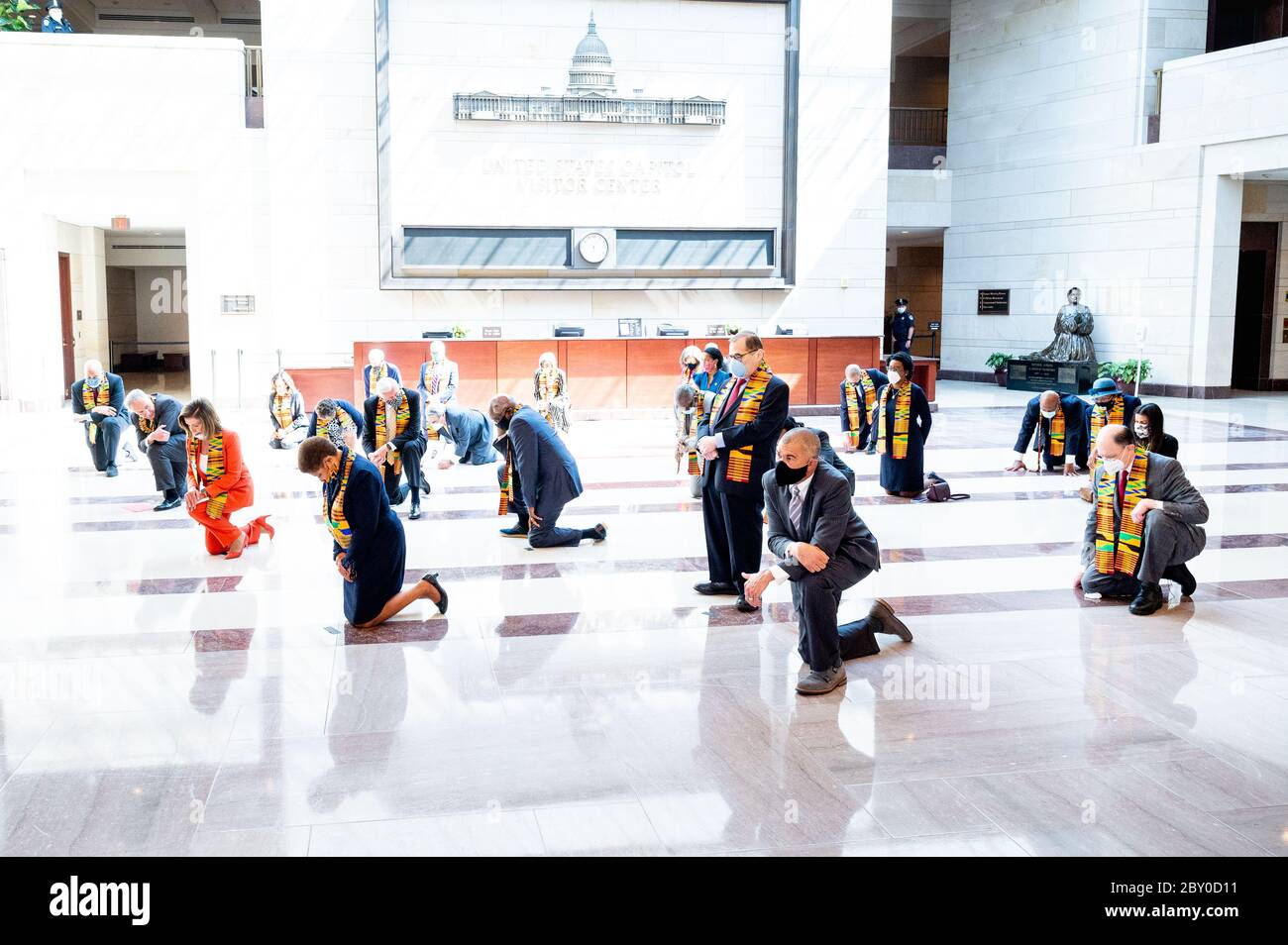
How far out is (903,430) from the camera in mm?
10430

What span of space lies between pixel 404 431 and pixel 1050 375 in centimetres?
1552

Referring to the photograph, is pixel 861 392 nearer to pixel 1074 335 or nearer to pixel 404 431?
pixel 404 431

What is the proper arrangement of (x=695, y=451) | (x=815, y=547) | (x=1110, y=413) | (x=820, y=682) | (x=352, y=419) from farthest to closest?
(x=1110, y=413) < (x=695, y=451) < (x=352, y=419) < (x=820, y=682) < (x=815, y=547)

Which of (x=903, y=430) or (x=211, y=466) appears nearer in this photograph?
(x=211, y=466)

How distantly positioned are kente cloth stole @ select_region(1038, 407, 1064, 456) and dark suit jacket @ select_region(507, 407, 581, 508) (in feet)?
18.8

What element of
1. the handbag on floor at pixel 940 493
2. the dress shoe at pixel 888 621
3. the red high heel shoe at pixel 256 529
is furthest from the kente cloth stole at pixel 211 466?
the handbag on floor at pixel 940 493

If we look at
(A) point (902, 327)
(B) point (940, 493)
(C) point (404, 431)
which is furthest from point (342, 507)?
(A) point (902, 327)

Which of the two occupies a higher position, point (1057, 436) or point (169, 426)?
point (169, 426)

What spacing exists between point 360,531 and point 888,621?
9.13 ft

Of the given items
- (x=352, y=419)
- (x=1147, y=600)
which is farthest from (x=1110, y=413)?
(x=352, y=419)

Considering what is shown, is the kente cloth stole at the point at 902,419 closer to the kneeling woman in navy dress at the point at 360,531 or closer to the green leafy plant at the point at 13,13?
the kneeling woman in navy dress at the point at 360,531

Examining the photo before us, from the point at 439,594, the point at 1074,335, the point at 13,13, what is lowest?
the point at 439,594

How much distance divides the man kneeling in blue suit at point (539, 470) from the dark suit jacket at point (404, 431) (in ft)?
5.28

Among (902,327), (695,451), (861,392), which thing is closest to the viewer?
(695,451)
